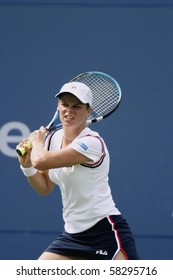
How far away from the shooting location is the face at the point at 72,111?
5000 millimetres

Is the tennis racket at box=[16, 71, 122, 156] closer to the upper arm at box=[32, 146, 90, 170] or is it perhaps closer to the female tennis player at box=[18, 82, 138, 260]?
the female tennis player at box=[18, 82, 138, 260]

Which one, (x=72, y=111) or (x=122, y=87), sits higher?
(x=122, y=87)

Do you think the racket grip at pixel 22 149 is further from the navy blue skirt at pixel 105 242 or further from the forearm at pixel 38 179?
the navy blue skirt at pixel 105 242

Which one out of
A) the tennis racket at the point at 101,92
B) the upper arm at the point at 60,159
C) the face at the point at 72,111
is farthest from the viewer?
the tennis racket at the point at 101,92

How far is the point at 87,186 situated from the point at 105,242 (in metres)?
0.29

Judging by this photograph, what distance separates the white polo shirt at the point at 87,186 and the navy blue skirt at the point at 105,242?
0.11 feet

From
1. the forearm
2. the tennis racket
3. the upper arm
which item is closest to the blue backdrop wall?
the tennis racket

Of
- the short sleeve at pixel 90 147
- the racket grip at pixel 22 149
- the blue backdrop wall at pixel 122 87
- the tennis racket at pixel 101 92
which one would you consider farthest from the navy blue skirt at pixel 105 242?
the blue backdrop wall at pixel 122 87

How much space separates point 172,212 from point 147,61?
99 cm

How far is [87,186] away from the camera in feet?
16.2

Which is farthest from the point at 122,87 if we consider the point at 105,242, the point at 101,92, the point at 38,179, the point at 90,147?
the point at 105,242

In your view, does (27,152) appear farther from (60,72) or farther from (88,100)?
(60,72)

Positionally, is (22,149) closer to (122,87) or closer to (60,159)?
(60,159)
